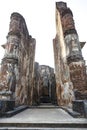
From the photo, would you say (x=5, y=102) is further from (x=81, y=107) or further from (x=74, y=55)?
(x=74, y=55)

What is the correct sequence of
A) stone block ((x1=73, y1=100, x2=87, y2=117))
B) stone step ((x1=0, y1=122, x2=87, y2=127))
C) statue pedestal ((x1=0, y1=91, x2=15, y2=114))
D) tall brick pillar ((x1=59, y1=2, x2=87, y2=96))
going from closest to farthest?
stone step ((x1=0, y1=122, x2=87, y2=127)), stone block ((x1=73, y1=100, x2=87, y2=117)), statue pedestal ((x1=0, y1=91, x2=15, y2=114)), tall brick pillar ((x1=59, y1=2, x2=87, y2=96))

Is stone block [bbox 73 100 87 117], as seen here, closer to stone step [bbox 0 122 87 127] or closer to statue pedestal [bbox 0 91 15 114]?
stone step [bbox 0 122 87 127]

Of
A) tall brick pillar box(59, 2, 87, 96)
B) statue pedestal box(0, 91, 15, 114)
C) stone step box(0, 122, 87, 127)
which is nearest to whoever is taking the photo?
stone step box(0, 122, 87, 127)

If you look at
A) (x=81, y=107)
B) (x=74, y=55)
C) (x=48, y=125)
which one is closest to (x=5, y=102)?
(x=48, y=125)

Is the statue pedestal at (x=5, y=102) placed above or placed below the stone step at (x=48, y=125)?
above

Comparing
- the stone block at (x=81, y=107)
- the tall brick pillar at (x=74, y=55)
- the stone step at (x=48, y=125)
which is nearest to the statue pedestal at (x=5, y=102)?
the stone step at (x=48, y=125)

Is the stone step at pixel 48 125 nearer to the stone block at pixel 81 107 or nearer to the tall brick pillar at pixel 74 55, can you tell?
the stone block at pixel 81 107

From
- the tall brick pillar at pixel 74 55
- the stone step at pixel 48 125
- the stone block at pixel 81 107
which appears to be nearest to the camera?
the stone step at pixel 48 125

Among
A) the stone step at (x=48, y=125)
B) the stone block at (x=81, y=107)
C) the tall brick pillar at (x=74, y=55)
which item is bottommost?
the stone step at (x=48, y=125)

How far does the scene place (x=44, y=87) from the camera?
53.4 feet

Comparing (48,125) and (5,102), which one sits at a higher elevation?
(5,102)

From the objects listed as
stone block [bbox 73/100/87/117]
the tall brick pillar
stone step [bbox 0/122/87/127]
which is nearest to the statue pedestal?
stone step [bbox 0/122/87/127]

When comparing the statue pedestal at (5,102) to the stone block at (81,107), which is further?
the statue pedestal at (5,102)

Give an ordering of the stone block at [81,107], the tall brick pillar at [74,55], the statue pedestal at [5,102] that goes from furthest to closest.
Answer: the tall brick pillar at [74,55]
the statue pedestal at [5,102]
the stone block at [81,107]
